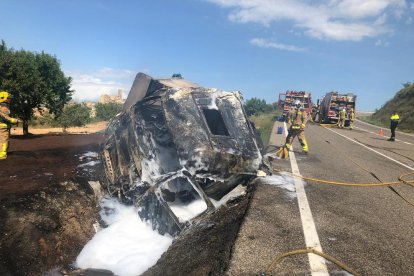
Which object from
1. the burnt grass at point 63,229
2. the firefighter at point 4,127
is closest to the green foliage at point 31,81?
the firefighter at point 4,127

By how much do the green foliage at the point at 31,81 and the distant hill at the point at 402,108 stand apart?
27.8 m

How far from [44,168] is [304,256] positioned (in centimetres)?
692

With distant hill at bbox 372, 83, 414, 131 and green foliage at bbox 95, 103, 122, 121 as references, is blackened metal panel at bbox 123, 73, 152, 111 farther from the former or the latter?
green foliage at bbox 95, 103, 122, 121

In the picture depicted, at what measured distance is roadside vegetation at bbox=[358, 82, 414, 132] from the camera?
104 feet

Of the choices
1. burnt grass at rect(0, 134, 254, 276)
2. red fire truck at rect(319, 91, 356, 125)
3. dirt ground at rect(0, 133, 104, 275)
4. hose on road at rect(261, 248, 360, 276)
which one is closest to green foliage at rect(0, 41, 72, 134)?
dirt ground at rect(0, 133, 104, 275)

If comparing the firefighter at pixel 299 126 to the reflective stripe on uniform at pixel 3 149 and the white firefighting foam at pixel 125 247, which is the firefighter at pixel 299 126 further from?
the reflective stripe on uniform at pixel 3 149

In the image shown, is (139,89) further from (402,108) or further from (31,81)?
(402,108)

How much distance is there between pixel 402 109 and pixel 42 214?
1503 inches

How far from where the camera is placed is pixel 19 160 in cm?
926

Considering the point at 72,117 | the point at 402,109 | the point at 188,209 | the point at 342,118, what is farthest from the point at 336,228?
the point at 402,109

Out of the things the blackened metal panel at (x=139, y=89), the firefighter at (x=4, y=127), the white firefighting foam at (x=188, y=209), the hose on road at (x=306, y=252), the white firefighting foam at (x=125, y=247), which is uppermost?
the blackened metal panel at (x=139, y=89)

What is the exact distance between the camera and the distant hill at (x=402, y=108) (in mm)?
31750

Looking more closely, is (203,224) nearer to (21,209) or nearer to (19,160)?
(21,209)

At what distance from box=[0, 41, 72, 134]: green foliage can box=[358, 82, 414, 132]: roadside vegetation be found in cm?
2685
